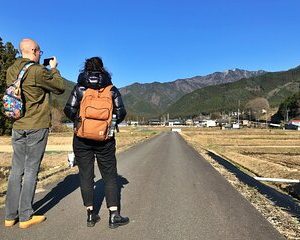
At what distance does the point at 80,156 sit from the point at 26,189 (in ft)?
2.60

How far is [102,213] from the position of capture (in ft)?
18.4

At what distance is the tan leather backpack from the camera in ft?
15.8

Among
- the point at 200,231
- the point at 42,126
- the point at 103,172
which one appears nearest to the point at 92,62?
the point at 42,126

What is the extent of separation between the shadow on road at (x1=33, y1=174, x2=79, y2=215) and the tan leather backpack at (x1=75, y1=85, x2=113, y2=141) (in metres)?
1.61

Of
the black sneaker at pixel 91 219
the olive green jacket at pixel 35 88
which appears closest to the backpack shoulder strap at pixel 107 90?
the olive green jacket at pixel 35 88

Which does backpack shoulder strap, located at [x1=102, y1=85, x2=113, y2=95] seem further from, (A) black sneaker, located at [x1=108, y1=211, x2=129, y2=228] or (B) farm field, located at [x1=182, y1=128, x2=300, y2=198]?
(B) farm field, located at [x1=182, y1=128, x2=300, y2=198]

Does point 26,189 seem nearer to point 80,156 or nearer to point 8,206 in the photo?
point 8,206

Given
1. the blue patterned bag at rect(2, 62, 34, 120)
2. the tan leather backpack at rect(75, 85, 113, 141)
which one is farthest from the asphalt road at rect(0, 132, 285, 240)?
the blue patterned bag at rect(2, 62, 34, 120)

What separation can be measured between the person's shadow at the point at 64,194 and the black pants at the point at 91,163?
407 mm

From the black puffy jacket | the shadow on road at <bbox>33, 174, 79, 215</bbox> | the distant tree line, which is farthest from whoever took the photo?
the distant tree line

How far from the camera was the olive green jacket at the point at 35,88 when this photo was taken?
16.0 ft

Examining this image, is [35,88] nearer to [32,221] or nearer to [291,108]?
[32,221]

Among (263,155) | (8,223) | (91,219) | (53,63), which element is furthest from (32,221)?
(263,155)

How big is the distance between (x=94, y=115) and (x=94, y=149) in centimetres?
53
